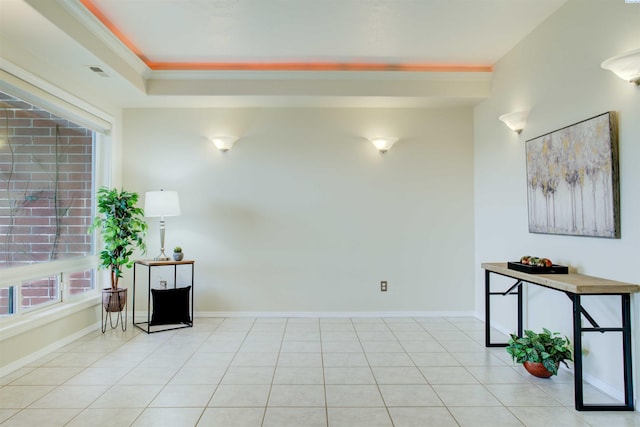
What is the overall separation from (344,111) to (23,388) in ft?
12.5

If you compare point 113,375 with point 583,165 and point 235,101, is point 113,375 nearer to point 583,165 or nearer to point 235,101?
point 235,101

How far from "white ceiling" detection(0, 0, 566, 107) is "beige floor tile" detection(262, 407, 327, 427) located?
2.85m

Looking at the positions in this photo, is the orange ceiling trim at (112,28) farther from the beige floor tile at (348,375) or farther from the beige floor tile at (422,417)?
the beige floor tile at (422,417)

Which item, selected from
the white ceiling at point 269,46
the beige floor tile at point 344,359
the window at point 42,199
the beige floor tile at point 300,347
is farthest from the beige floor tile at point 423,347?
the window at point 42,199

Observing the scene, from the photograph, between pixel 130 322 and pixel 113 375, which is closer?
Result: pixel 113 375

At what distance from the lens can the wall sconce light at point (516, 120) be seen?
3188mm

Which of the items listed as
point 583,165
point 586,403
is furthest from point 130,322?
point 583,165

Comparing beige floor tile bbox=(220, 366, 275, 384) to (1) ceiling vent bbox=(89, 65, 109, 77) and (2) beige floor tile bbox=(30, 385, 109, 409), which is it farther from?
(1) ceiling vent bbox=(89, 65, 109, 77)

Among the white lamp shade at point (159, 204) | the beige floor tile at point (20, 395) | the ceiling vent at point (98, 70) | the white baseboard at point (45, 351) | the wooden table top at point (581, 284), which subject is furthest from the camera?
the white lamp shade at point (159, 204)

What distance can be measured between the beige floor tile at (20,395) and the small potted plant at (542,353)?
3325 mm

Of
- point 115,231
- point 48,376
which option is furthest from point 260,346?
point 115,231

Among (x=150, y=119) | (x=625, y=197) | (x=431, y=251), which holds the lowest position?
(x=431, y=251)

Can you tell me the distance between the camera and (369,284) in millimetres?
4258

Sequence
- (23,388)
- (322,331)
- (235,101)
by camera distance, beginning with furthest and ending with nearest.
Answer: (235,101), (322,331), (23,388)
